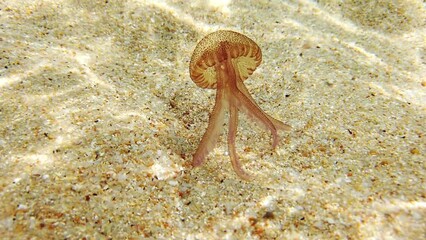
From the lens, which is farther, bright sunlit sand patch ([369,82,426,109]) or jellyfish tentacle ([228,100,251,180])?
bright sunlit sand patch ([369,82,426,109])

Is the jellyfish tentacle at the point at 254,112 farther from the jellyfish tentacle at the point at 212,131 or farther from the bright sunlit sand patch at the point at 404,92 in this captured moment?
the bright sunlit sand patch at the point at 404,92

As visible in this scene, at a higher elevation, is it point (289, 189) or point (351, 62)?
point (351, 62)

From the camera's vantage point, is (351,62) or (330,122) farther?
(351,62)

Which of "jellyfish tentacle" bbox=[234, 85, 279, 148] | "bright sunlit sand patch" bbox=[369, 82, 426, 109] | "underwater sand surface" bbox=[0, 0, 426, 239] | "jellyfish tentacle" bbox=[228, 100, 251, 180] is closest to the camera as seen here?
"underwater sand surface" bbox=[0, 0, 426, 239]

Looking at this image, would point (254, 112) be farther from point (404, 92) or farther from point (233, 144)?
point (404, 92)

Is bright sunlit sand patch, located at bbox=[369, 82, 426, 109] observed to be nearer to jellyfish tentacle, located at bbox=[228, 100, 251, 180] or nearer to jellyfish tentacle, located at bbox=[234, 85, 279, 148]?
jellyfish tentacle, located at bbox=[234, 85, 279, 148]

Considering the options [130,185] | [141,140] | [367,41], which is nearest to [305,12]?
[367,41]

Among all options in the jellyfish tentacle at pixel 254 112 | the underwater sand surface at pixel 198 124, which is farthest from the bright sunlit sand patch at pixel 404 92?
the jellyfish tentacle at pixel 254 112

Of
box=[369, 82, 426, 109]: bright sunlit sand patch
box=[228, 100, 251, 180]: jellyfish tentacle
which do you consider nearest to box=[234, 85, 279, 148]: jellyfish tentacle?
box=[228, 100, 251, 180]: jellyfish tentacle

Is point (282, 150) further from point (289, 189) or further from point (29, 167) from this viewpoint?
point (29, 167)
